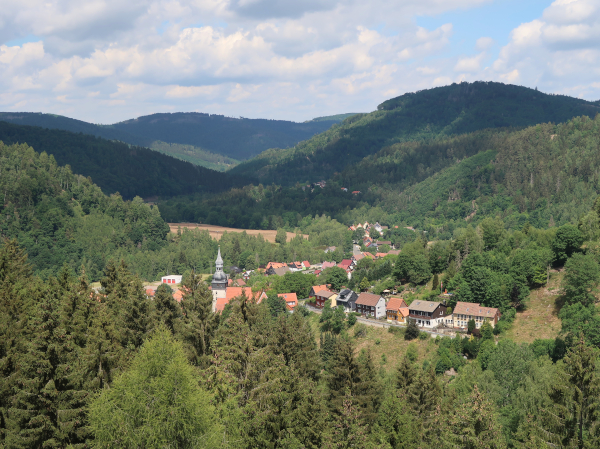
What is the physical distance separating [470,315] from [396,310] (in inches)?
469

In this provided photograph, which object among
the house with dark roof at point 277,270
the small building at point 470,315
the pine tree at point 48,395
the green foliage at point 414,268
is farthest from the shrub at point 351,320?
the pine tree at point 48,395

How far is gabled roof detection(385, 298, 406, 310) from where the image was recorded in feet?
261

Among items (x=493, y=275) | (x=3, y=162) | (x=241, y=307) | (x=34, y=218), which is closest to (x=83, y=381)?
(x=241, y=307)

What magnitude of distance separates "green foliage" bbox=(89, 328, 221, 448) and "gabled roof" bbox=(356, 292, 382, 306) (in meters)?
62.4

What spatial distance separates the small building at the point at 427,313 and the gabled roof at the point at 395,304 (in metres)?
2.41

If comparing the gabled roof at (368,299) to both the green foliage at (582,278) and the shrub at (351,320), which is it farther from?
the green foliage at (582,278)

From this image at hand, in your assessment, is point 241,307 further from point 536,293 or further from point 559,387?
point 536,293

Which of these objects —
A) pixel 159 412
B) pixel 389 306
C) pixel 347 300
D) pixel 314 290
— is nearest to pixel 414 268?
pixel 389 306

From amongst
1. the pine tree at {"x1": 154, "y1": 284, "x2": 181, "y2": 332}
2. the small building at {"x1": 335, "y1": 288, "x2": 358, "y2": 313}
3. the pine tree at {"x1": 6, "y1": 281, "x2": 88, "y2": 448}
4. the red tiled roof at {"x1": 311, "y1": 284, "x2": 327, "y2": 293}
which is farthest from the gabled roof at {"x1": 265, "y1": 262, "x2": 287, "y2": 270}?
the pine tree at {"x1": 6, "y1": 281, "x2": 88, "y2": 448}

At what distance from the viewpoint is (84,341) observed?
32.5 m

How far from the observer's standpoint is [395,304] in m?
80.1

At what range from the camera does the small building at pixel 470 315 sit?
69062mm

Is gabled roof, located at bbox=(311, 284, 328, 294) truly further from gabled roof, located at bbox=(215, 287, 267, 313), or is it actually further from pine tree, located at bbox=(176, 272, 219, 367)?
pine tree, located at bbox=(176, 272, 219, 367)

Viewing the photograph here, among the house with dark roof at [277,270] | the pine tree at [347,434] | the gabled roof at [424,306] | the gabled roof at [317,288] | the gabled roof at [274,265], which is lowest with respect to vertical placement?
the house with dark roof at [277,270]
